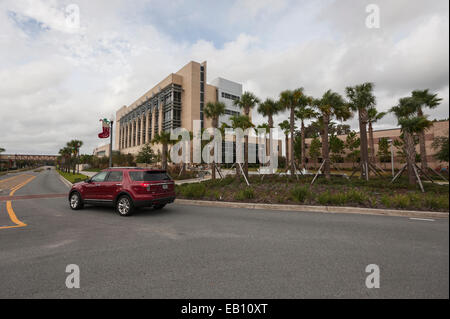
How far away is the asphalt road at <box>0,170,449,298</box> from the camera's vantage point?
283 centimetres

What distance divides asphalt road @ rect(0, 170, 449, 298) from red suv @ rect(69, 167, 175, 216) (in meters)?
0.98

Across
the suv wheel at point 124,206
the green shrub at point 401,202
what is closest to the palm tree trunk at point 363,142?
the green shrub at point 401,202

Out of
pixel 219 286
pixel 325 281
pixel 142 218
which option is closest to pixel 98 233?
pixel 142 218

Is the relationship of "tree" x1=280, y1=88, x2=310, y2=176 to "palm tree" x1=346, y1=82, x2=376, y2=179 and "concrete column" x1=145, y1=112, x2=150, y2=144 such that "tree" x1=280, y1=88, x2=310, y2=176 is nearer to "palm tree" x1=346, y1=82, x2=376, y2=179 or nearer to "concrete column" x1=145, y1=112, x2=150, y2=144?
"palm tree" x1=346, y1=82, x2=376, y2=179

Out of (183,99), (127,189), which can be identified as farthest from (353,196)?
(183,99)

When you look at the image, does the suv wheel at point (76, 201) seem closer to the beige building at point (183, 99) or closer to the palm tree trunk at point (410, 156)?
the palm tree trunk at point (410, 156)

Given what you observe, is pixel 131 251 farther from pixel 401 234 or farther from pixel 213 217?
pixel 401 234

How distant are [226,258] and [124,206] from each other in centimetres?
517

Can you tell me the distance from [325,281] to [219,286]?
1.47 metres

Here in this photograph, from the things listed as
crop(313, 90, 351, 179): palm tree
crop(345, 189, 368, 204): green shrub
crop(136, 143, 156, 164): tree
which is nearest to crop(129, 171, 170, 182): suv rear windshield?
crop(345, 189, 368, 204): green shrub

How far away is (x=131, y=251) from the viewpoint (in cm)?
433

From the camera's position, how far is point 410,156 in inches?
472

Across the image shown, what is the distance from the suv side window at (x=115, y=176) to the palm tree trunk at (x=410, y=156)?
545 inches

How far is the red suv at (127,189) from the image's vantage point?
7.52 metres
